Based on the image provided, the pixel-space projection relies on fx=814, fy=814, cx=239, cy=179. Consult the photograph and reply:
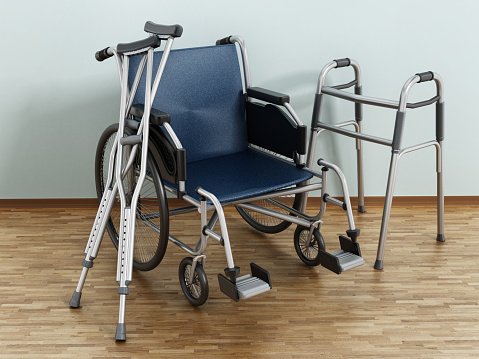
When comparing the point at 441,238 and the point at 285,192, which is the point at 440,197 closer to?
the point at 441,238

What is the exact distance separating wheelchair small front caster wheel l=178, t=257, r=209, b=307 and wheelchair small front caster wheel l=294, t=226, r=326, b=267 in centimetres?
56

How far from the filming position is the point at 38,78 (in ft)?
12.9

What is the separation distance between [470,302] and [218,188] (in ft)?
3.45

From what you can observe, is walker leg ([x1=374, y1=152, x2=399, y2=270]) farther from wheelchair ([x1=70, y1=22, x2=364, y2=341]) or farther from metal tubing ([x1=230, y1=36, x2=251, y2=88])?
metal tubing ([x1=230, y1=36, x2=251, y2=88])

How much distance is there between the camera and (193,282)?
3.08 metres

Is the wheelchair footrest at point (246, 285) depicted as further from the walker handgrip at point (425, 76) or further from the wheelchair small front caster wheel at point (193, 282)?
the walker handgrip at point (425, 76)

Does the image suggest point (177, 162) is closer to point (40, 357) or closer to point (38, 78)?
point (40, 357)

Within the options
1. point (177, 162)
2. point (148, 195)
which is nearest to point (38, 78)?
point (148, 195)

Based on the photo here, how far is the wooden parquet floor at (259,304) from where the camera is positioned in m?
2.79

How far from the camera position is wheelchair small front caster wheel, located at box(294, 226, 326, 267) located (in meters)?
3.35

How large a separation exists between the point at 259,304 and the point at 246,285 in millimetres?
250

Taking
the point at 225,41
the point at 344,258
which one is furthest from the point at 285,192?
the point at 225,41

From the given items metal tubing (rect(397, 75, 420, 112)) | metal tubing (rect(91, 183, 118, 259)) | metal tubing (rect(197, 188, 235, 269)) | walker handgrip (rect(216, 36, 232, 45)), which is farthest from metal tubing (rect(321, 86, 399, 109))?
metal tubing (rect(91, 183, 118, 259))

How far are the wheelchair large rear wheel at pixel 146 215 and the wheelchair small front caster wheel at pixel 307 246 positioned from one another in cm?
59
